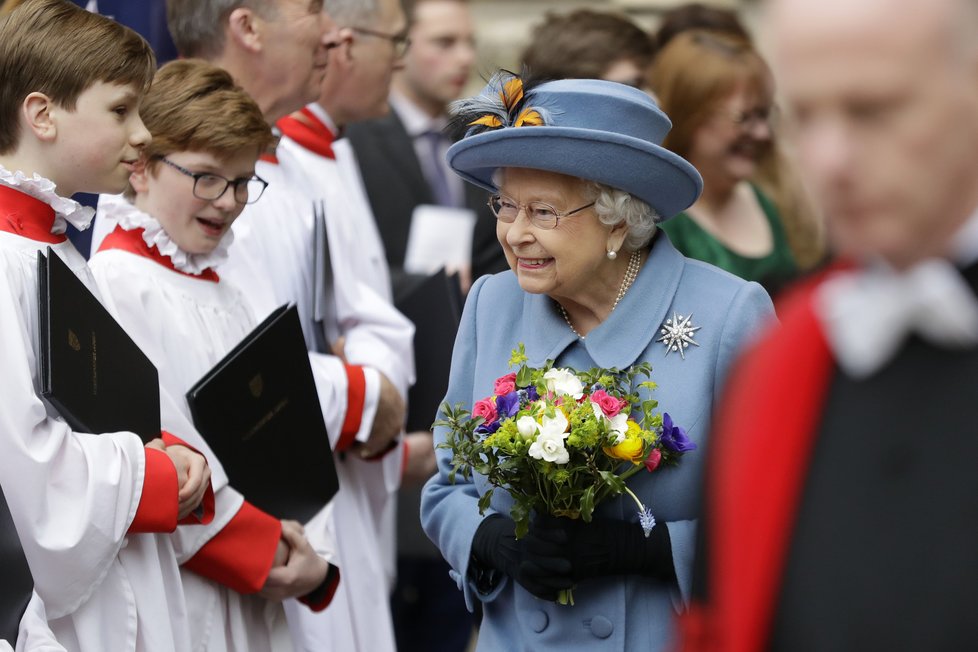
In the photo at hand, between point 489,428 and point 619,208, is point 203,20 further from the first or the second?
point 489,428

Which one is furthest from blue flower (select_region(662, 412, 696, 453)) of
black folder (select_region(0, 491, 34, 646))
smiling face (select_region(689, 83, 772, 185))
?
smiling face (select_region(689, 83, 772, 185))

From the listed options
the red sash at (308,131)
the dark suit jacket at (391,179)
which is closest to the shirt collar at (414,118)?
the dark suit jacket at (391,179)

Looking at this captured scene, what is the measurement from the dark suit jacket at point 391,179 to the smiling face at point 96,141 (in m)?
3.14

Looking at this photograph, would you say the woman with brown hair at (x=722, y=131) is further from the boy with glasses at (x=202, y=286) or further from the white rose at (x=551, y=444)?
the white rose at (x=551, y=444)

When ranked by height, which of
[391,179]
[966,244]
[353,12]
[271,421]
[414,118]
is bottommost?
[414,118]

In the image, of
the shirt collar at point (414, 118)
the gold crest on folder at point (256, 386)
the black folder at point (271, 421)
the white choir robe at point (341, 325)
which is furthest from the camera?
the shirt collar at point (414, 118)

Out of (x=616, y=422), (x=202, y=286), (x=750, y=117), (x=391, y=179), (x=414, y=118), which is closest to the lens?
(x=616, y=422)

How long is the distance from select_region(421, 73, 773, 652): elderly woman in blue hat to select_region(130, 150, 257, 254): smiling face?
2.72 ft

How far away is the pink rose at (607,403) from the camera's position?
2918 millimetres

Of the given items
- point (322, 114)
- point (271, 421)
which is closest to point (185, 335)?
point (271, 421)

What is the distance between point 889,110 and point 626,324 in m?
1.86

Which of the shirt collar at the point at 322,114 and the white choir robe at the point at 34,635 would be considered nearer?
the white choir robe at the point at 34,635

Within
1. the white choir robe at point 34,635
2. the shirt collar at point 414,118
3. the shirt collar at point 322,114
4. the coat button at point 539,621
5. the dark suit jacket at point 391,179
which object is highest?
the white choir robe at point 34,635

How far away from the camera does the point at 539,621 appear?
10.3 feet
